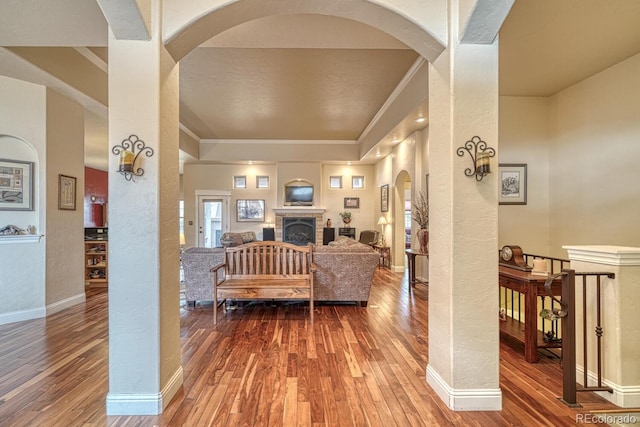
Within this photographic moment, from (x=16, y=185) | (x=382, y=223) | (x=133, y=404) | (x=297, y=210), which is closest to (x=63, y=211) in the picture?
(x=16, y=185)

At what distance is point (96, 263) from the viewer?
567cm

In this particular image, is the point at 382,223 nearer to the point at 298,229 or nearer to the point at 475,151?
the point at 298,229

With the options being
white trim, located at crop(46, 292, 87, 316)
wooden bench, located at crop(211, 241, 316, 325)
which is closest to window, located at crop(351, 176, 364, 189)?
wooden bench, located at crop(211, 241, 316, 325)

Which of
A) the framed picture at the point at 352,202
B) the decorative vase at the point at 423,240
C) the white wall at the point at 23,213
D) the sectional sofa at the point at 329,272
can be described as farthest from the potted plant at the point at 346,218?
the white wall at the point at 23,213

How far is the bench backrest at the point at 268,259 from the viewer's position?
412 cm

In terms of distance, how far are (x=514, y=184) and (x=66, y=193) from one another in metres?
6.54

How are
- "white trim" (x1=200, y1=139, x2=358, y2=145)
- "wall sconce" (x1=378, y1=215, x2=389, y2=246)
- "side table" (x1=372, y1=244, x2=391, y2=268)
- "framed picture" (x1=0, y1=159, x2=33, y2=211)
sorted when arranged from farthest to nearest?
"white trim" (x1=200, y1=139, x2=358, y2=145) → "wall sconce" (x1=378, y1=215, x2=389, y2=246) → "side table" (x1=372, y1=244, x2=391, y2=268) → "framed picture" (x1=0, y1=159, x2=33, y2=211)

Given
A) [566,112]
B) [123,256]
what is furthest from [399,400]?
[566,112]

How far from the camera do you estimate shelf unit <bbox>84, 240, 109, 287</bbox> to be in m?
5.59

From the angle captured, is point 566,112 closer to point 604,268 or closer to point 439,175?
point 604,268

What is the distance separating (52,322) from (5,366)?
45.3 inches

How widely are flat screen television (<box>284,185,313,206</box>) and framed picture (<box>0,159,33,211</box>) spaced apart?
19.1 ft

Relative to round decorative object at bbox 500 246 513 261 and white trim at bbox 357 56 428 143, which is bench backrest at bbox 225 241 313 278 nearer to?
round decorative object at bbox 500 246 513 261

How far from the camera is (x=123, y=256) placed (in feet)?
6.31
